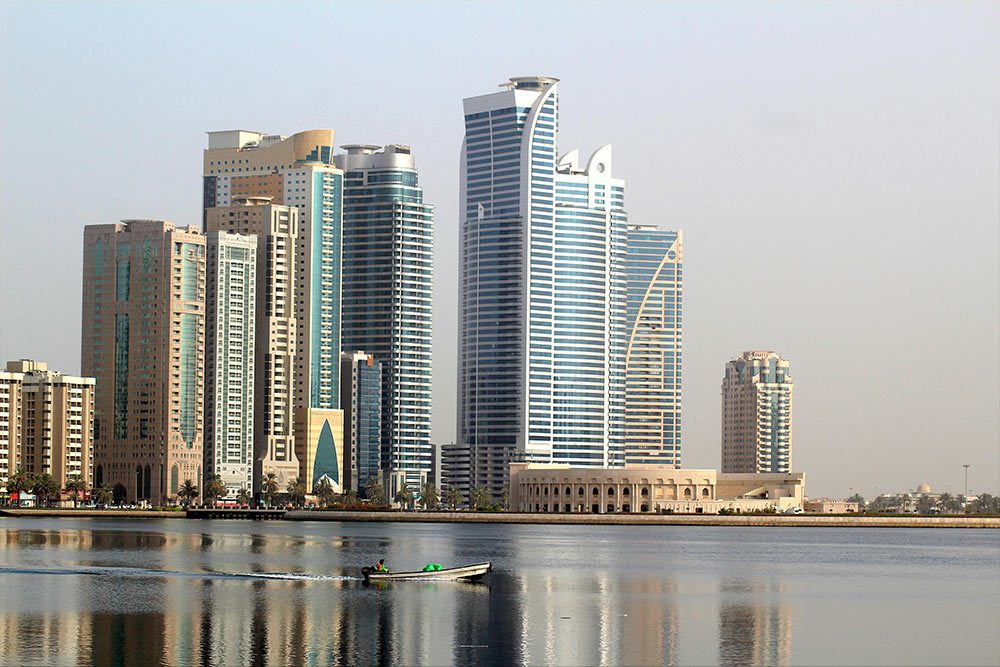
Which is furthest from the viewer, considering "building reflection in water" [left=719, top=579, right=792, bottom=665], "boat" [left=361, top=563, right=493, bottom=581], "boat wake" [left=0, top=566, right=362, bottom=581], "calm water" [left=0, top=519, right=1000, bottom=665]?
"boat wake" [left=0, top=566, right=362, bottom=581]

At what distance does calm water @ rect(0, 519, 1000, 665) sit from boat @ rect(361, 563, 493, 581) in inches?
51.9

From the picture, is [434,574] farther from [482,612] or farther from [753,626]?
[753,626]

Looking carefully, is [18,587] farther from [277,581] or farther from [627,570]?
[627,570]

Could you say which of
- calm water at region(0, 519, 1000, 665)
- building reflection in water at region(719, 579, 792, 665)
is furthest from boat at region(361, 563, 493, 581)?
building reflection in water at region(719, 579, 792, 665)

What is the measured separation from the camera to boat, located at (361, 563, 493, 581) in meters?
112

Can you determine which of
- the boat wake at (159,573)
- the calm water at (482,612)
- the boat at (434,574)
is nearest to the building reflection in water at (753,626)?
the calm water at (482,612)

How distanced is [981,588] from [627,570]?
30.9 meters

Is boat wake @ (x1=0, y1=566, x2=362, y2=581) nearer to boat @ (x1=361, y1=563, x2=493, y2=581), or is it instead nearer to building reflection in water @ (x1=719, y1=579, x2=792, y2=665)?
boat @ (x1=361, y1=563, x2=493, y2=581)

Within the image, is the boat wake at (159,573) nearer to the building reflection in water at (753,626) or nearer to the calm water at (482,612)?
the calm water at (482,612)

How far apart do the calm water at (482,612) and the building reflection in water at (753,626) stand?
0.19 metres

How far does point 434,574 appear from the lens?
114125mm

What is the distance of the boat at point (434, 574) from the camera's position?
11244cm

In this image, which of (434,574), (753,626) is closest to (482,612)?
(753,626)

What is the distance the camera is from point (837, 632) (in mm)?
89188
